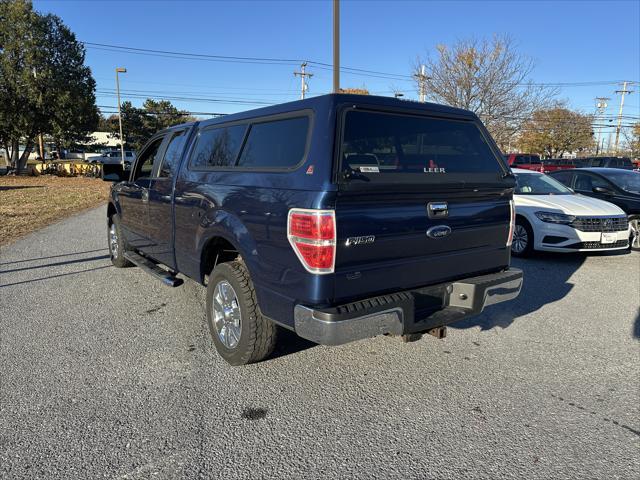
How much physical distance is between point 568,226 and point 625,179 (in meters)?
3.20

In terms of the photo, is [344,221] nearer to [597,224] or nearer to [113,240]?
[113,240]

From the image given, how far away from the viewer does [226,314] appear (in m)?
3.73

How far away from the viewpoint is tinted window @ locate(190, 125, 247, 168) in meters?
3.90

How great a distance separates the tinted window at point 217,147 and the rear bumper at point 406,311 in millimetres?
1645

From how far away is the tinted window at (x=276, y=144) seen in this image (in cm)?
318

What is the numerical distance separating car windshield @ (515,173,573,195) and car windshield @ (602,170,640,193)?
3.99 ft

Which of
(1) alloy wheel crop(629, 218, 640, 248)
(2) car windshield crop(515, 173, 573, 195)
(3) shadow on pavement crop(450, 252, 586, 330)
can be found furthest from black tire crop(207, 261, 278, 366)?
(1) alloy wheel crop(629, 218, 640, 248)

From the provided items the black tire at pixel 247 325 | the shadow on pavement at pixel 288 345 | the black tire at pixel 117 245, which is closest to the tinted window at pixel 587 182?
the shadow on pavement at pixel 288 345

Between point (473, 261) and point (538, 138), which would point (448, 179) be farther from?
point (538, 138)

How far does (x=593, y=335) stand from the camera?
4445 millimetres

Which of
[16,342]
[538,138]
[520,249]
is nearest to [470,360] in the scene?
[16,342]

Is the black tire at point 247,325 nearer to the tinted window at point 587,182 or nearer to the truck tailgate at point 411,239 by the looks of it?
the truck tailgate at point 411,239

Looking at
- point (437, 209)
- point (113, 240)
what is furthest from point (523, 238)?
point (113, 240)

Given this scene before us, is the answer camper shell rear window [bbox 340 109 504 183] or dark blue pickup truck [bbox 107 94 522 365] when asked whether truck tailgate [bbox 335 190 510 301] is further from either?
camper shell rear window [bbox 340 109 504 183]
